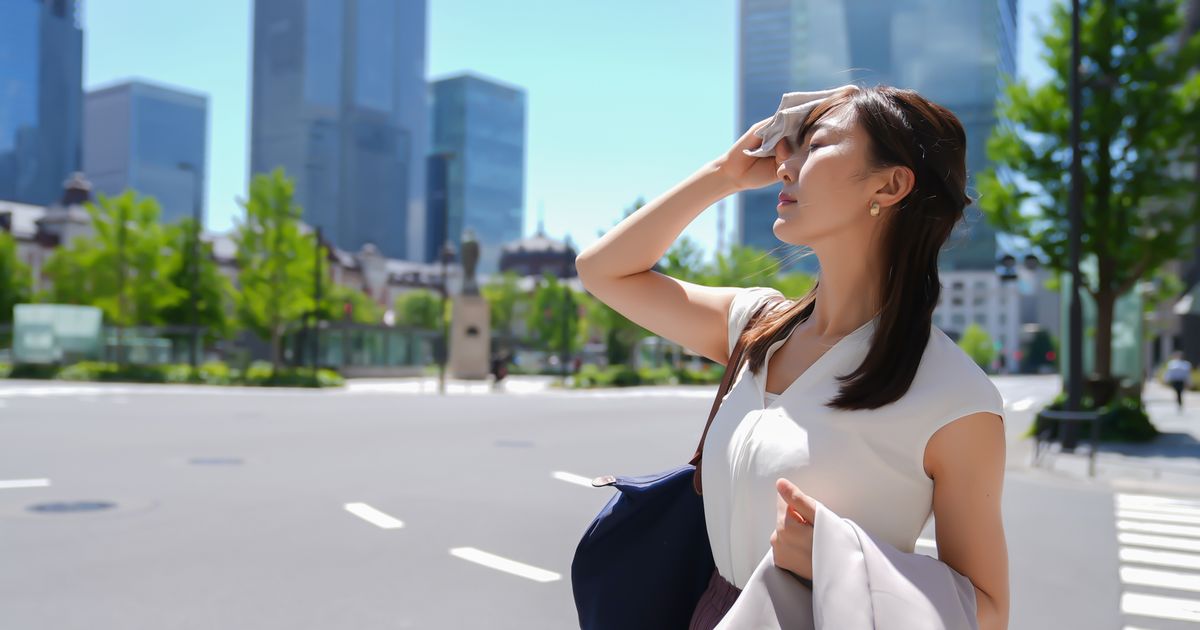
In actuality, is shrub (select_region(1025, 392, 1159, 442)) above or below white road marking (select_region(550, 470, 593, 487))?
above

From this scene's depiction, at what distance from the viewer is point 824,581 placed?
1390mm

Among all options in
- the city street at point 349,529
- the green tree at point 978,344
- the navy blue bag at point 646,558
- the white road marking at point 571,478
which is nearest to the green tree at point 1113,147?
the city street at point 349,529

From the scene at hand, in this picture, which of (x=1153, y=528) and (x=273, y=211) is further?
(x=273, y=211)

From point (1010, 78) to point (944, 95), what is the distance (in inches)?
5756

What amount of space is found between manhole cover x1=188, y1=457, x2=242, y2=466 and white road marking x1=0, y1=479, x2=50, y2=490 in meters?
1.98

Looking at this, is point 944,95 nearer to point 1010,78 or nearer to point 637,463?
point 1010,78

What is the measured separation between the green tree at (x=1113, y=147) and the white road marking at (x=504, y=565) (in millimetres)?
15246

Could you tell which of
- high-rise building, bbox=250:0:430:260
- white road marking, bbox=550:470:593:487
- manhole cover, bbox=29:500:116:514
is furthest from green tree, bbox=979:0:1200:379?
high-rise building, bbox=250:0:430:260

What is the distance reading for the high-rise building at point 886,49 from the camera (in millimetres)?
154625

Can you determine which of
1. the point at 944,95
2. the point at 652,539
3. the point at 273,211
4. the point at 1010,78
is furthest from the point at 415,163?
the point at 652,539

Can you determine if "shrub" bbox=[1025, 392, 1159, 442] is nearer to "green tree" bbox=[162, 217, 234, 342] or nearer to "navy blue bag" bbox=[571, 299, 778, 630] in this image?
"navy blue bag" bbox=[571, 299, 778, 630]

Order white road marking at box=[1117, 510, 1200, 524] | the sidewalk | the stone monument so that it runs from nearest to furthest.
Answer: white road marking at box=[1117, 510, 1200, 524] < the sidewalk < the stone monument

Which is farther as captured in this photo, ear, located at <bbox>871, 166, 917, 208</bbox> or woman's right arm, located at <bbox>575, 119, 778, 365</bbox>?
woman's right arm, located at <bbox>575, 119, 778, 365</bbox>

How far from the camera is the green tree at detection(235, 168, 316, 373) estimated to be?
140 ft
